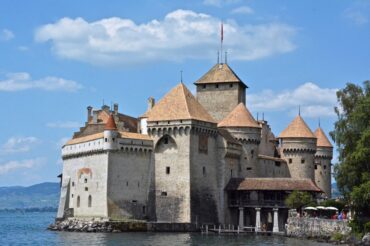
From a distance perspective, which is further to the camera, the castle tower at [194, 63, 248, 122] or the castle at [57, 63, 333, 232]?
the castle tower at [194, 63, 248, 122]

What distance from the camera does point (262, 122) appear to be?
95812 mm

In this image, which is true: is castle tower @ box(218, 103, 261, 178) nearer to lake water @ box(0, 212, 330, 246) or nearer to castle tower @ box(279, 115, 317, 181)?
castle tower @ box(279, 115, 317, 181)

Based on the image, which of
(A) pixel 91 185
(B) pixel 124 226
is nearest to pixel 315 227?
(B) pixel 124 226

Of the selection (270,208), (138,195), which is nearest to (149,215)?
(138,195)

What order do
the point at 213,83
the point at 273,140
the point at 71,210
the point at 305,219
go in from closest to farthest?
the point at 305,219 → the point at 71,210 → the point at 213,83 → the point at 273,140

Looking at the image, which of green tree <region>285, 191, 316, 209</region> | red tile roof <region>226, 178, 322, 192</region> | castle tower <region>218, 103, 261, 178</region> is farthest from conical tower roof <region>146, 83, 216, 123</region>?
green tree <region>285, 191, 316, 209</region>

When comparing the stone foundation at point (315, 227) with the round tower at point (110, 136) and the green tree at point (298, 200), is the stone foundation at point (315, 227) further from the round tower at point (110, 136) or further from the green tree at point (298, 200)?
the round tower at point (110, 136)

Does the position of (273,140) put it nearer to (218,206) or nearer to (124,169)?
(218,206)

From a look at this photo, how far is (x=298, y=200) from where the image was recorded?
71375 mm

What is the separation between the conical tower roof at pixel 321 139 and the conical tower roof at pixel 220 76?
14.3 meters

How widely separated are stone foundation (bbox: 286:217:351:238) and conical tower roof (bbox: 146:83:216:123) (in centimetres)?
1380

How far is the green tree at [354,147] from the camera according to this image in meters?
56.2

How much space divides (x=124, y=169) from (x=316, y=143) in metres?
29.3

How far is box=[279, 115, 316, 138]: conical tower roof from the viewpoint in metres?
90.6
